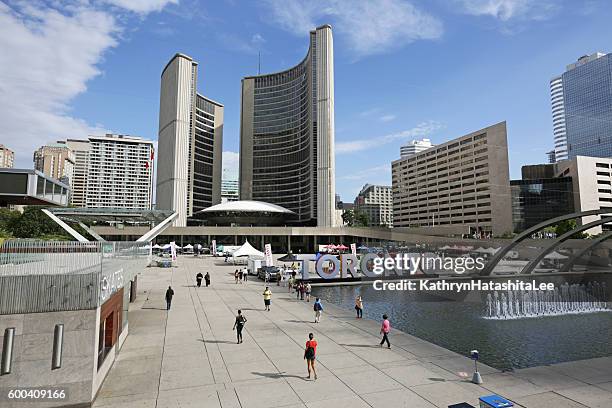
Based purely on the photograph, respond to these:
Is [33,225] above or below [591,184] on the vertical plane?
below

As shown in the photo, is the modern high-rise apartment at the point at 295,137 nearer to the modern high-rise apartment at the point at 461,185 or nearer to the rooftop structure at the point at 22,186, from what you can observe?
the modern high-rise apartment at the point at 461,185

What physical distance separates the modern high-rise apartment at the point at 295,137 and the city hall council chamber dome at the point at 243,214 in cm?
1396

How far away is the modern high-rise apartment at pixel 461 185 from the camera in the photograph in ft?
368

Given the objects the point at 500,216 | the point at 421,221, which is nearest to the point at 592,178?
the point at 500,216

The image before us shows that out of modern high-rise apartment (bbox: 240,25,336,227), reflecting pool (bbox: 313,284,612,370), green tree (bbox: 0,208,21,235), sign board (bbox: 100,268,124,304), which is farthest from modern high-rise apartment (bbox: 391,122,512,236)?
green tree (bbox: 0,208,21,235)

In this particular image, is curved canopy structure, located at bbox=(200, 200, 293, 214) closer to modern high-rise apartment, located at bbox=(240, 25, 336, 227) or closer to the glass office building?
modern high-rise apartment, located at bbox=(240, 25, 336, 227)

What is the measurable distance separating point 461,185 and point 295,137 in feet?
204

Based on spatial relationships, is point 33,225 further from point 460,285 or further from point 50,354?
point 460,285

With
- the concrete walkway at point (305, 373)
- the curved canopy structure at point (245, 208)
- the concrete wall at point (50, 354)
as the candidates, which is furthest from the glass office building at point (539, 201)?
the concrete wall at point (50, 354)

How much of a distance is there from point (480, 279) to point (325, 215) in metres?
79.3

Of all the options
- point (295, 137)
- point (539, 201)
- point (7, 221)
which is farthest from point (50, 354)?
point (295, 137)

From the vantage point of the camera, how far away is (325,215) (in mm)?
114562

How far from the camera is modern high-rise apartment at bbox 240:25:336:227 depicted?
115250mm

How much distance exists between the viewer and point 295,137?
5443 inches
